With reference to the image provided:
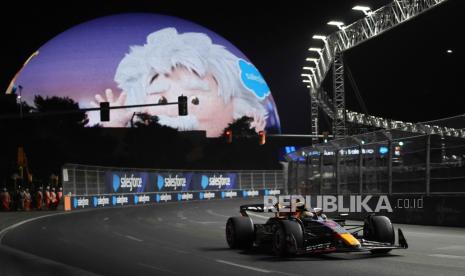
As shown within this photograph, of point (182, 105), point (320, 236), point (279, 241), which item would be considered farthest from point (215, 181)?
point (320, 236)

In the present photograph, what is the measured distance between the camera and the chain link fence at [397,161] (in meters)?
22.1

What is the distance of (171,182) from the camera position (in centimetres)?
6194

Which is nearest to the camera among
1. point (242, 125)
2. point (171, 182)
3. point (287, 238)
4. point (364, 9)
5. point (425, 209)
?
point (287, 238)

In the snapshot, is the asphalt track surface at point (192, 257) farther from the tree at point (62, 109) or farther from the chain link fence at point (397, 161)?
the tree at point (62, 109)

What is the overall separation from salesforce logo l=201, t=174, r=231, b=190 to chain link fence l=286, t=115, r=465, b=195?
110ft

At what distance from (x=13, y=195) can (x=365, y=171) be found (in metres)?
23.7

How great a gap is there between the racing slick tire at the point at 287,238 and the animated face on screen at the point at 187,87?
88.4m

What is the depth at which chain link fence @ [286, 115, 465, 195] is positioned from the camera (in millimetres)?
22141

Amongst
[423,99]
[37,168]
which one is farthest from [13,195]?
[423,99]

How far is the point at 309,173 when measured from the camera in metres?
34.9

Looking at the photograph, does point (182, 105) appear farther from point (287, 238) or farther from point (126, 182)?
point (287, 238)

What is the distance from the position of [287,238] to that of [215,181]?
55.5 m

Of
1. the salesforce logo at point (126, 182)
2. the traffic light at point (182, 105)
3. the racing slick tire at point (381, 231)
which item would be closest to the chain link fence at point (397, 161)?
the traffic light at point (182, 105)

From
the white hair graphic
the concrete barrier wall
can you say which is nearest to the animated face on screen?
the white hair graphic
